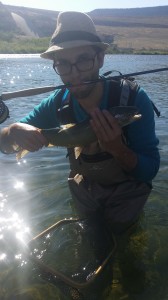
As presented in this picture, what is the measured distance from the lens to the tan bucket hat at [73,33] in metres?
5.16

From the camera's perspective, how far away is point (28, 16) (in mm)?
183375

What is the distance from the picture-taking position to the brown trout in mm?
4723

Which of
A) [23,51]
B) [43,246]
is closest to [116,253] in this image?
[43,246]

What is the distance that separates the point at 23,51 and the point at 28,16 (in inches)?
3599

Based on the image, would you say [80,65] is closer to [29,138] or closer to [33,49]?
[29,138]

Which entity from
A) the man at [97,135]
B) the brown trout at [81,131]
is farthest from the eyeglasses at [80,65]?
the brown trout at [81,131]

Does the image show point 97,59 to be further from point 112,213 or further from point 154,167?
point 112,213

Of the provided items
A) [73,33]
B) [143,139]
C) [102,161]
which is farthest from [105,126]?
[73,33]

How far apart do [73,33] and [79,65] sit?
0.47 metres

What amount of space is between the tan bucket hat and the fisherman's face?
0.12m

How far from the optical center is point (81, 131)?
503 centimetres

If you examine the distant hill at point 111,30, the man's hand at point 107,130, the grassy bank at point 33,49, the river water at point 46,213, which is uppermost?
the man's hand at point 107,130

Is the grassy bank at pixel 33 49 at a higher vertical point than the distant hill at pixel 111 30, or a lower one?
higher

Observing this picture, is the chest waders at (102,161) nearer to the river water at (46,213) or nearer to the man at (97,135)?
the man at (97,135)
